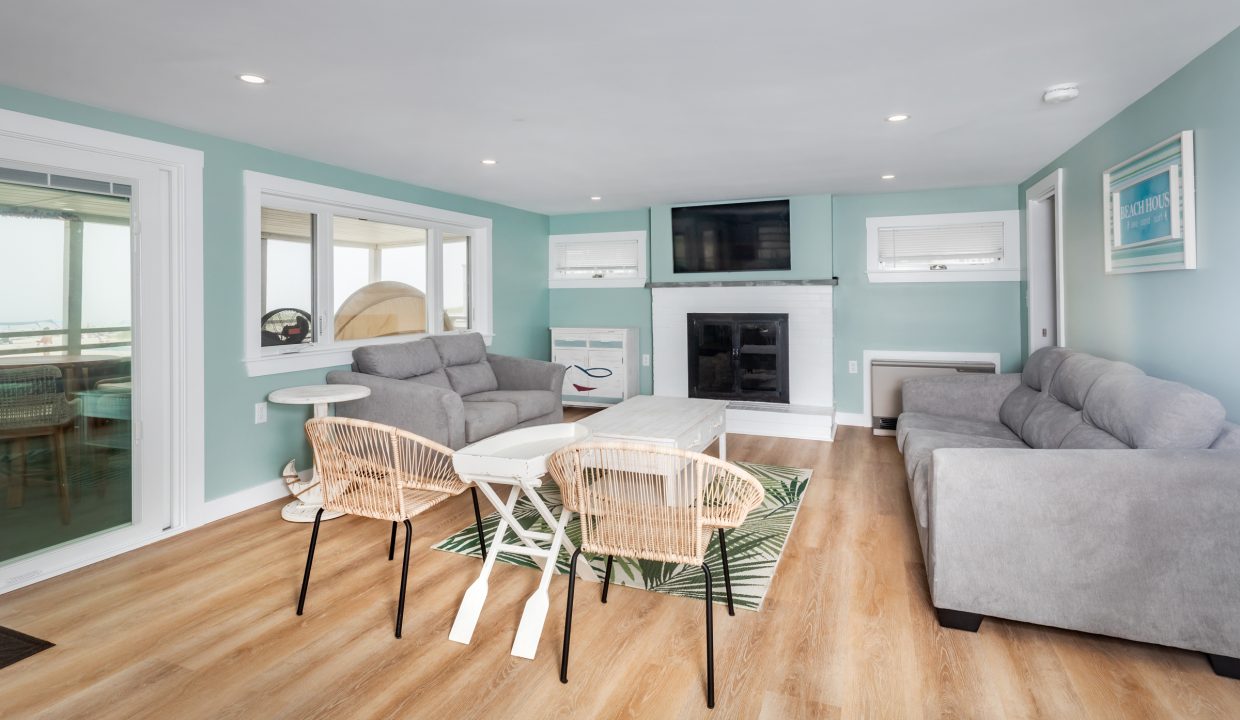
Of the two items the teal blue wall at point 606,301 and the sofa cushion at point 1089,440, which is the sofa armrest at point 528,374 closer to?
the teal blue wall at point 606,301

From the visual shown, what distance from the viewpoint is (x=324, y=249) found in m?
4.42

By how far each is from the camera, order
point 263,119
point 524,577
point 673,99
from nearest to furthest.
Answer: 1. point 524,577
2. point 673,99
3. point 263,119

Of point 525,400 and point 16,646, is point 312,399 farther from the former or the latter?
point 525,400

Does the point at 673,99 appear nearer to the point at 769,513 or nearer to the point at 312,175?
the point at 769,513

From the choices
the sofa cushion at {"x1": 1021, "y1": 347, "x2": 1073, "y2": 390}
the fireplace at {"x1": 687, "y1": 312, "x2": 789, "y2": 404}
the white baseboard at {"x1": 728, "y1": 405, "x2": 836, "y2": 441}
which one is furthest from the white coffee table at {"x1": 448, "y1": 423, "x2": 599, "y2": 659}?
the fireplace at {"x1": 687, "y1": 312, "x2": 789, "y2": 404}

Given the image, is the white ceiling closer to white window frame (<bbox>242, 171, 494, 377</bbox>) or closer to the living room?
the living room

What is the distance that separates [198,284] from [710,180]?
Result: 140 inches

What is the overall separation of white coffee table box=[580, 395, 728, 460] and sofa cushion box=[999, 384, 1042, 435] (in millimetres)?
1756

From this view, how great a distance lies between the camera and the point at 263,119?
129 inches

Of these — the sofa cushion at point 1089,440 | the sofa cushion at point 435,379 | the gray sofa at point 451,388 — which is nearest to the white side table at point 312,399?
the gray sofa at point 451,388

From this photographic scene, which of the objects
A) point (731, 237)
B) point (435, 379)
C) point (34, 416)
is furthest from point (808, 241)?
point (34, 416)

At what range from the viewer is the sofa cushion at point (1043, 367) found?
372 centimetres

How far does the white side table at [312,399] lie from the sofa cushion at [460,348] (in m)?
1.33

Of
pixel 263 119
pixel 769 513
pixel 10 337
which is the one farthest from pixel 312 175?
pixel 769 513
